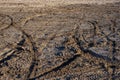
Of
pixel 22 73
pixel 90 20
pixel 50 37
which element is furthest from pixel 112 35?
pixel 22 73

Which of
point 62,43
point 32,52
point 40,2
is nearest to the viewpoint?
point 32,52

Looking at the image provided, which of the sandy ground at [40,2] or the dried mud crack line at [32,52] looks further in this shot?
the sandy ground at [40,2]

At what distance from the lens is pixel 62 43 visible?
308 inches

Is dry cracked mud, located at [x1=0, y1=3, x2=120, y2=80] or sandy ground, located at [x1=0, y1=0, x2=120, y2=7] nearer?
dry cracked mud, located at [x1=0, y1=3, x2=120, y2=80]

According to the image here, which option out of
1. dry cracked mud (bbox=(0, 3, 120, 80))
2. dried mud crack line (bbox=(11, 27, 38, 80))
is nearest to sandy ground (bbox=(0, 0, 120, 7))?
dry cracked mud (bbox=(0, 3, 120, 80))

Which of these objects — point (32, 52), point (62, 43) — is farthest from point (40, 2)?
point (32, 52)

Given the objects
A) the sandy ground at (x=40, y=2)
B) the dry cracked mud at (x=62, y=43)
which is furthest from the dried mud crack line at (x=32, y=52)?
the sandy ground at (x=40, y=2)

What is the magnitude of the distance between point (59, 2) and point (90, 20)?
248 centimetres

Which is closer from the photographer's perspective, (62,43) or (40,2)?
(62,43)

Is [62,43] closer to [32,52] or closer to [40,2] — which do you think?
[32,52]

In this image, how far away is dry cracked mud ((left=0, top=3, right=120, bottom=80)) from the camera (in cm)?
635

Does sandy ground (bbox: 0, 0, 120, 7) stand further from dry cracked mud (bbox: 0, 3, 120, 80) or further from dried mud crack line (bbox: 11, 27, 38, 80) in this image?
dried mud crack line (bbox: 11, 27, 38, 80)

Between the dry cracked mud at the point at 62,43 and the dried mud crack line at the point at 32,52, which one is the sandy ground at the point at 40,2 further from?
the dried mud crack line at the point at 32,52

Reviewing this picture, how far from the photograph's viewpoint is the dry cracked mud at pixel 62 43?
635cm
